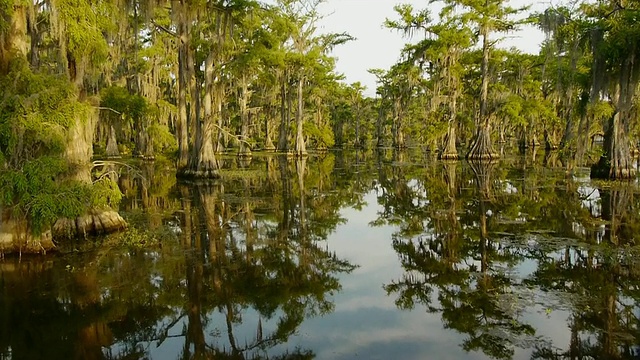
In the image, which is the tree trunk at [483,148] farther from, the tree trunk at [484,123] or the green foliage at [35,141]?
the green foliage at [35,141]

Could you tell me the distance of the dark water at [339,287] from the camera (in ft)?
17.9

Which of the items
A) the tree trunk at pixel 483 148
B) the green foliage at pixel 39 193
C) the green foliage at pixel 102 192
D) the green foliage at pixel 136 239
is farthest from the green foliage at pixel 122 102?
the tree trunk at pixel 483 148

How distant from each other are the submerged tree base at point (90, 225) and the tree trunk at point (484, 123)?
27.0 meters

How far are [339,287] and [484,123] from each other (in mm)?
27561

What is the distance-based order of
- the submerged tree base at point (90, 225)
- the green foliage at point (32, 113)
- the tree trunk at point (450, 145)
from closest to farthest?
the green foliage at point (32, 113) → the submerged tree base at point (90, 225) → the tree trunk at point (450, 145)

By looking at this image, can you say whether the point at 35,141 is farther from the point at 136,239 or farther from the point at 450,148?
the point at 450,148

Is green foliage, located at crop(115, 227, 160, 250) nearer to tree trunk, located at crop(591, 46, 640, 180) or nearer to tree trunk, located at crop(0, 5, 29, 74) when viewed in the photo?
tree trunk, located at crop(0, 5, 29, 74)

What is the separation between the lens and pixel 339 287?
7688 mm

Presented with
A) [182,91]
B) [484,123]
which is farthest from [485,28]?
[182,91]

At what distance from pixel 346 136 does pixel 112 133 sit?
52.7 metres

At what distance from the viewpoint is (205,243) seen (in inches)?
394

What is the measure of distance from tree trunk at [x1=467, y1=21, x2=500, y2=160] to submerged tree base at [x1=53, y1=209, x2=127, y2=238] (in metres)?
27.0

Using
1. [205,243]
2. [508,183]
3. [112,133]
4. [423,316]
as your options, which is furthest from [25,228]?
[112,133]

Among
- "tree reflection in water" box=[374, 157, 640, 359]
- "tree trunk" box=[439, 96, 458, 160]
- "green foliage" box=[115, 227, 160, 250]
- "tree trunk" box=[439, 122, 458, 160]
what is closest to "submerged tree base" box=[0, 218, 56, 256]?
"green foliage" box=[115, 227, 160, 250]
